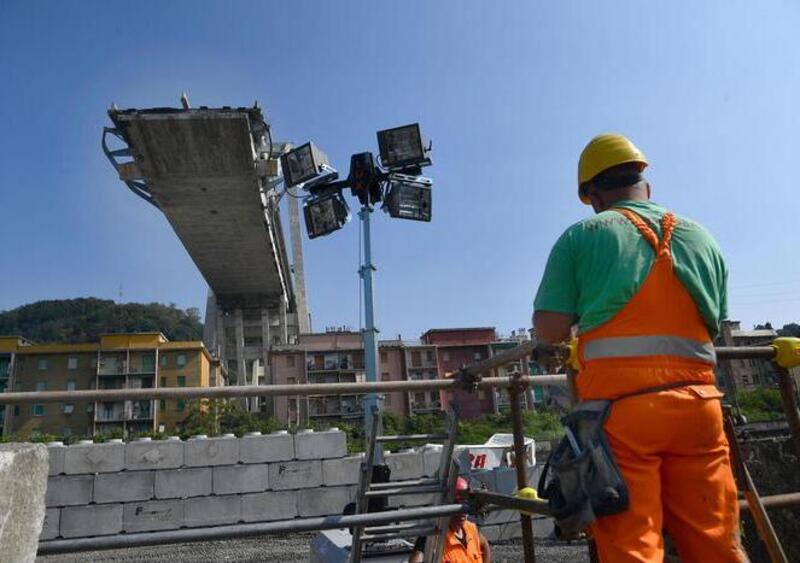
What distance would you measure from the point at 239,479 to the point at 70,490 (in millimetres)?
2537

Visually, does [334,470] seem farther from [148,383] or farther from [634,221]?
[148,383]

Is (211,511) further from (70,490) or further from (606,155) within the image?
(606,155)

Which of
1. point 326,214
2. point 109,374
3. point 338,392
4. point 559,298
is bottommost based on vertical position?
point 338,392

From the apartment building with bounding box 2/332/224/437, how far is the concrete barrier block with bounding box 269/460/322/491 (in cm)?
3931

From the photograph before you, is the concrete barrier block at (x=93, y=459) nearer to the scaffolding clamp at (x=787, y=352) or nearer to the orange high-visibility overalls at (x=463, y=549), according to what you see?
the orange high-visibility overalls at (x=463, y=549)

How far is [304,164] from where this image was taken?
8781mm

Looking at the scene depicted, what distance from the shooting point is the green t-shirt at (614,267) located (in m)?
1.42

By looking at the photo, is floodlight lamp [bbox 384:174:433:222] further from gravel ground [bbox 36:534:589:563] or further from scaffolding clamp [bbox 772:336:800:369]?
scaffolding clamp [bbox 772:336:800:369]

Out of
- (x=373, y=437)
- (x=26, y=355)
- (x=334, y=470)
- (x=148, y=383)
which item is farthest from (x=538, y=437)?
(x=26, y=355)

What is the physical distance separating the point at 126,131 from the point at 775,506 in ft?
62.0

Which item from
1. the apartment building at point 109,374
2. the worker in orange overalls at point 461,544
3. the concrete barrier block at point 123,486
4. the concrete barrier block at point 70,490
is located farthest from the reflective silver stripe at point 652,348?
the apartment building at point 109,374

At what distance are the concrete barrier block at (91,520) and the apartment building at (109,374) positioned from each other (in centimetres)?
3885

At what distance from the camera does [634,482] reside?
50.1 inches

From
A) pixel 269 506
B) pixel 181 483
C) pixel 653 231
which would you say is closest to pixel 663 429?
pixel 653 231
